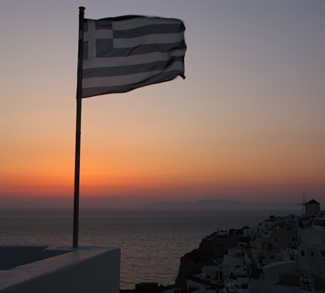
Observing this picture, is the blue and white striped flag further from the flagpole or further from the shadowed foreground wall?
the shadowed foreground wall

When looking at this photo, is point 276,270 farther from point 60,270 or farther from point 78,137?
point 60,270

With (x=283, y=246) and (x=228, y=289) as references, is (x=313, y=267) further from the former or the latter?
(x=283, y=246)

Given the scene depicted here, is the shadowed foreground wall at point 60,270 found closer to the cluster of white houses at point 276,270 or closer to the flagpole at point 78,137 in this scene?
the flagpole at point 78,137

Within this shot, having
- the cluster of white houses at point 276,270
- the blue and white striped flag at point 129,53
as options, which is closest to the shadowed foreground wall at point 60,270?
the blue and white striped flag at point 129,53

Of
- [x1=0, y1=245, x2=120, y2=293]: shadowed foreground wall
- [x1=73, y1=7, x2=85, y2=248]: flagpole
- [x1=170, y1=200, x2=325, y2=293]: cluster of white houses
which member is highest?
[x1=73, y1=7, x2=85, y2=248]: flagpole

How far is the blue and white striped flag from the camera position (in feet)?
20.9

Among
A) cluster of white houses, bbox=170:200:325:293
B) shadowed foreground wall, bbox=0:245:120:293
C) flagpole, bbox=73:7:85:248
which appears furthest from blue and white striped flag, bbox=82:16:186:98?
cluster of white houses, bbox=170:200:325:293

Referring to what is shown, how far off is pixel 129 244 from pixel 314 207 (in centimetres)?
4313

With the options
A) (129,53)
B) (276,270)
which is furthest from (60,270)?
(276,270)

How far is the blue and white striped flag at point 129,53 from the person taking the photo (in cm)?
638

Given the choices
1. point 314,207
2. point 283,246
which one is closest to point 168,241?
point 314,207

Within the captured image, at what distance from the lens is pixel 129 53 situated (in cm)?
670

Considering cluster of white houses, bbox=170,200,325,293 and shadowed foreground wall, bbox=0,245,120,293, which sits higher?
shadowed foreground wall, bbox=0,245,120,293

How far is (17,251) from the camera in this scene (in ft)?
17.9
